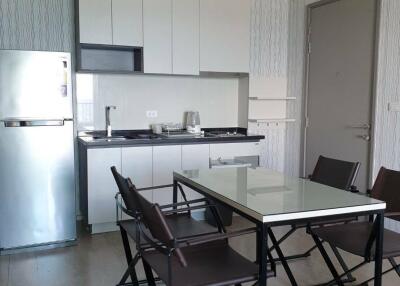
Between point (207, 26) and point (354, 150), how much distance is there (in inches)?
83.0

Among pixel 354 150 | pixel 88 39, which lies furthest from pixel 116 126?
pixel 354 150

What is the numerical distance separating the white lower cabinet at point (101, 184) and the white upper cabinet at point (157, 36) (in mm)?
981

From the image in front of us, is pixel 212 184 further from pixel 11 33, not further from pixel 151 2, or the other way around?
pixel 11 33

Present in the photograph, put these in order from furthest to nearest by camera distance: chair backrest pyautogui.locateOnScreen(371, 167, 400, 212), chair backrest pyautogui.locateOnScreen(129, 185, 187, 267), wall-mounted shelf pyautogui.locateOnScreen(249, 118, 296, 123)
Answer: wall-mounted shelf pyautogui.locateOnScreen(249, 118, 296, 123), chair backrest pyautogui.locateOnScreen(371, 167, 400, 212), chair backrest pyautogui.locateOnScreen(129, 185, 187, 267)

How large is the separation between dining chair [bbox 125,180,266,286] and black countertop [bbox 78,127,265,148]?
171cm

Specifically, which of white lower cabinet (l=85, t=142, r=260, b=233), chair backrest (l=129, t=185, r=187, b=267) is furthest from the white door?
chair backrest (l=129, t=185, r=187, b=267)

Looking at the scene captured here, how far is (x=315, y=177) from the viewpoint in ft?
10.7

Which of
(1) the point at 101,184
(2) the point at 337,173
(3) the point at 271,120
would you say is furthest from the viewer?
(3) the point at 271,120

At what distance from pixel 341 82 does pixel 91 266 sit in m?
3.35

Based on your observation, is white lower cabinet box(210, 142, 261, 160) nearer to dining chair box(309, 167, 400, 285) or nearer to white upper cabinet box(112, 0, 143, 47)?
white upper cabinet box(112, 0, 143, 47)

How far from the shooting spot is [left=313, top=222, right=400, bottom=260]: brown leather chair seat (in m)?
2.47

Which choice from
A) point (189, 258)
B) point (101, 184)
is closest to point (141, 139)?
point (101, 184)

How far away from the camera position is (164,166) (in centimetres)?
423

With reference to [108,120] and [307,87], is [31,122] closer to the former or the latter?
[108,120]
